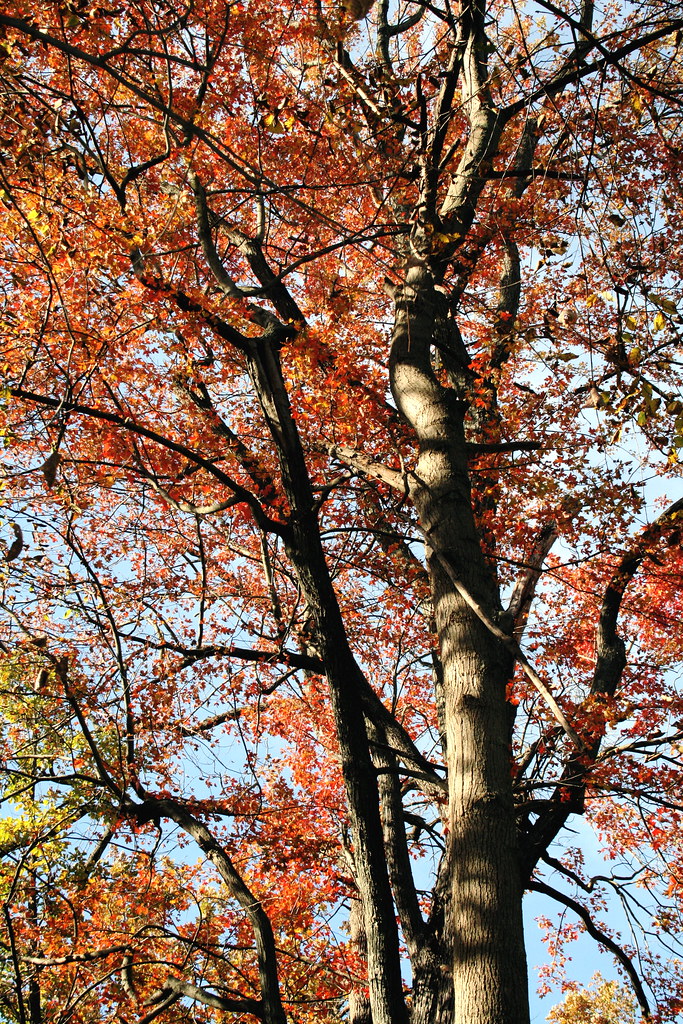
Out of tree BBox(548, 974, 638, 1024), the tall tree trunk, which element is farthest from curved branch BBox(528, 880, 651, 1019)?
tree BBox(548, 974, 638, 1024)

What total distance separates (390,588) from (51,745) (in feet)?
14.1

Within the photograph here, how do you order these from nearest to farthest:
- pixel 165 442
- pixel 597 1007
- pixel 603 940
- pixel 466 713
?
pixel 466 713 → pixel 165 442 → pixel 603 940 → pixel 597 1007

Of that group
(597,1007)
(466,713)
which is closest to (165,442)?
(466,713)

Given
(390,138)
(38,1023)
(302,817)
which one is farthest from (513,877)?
(302,817)

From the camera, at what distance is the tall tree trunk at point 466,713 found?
3.39 m

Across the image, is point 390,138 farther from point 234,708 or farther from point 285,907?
point 285,907

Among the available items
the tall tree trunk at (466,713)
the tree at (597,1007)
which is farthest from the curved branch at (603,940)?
the tree at (597,1007)

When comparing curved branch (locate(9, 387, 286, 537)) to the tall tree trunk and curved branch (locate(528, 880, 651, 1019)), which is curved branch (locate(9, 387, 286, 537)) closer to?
the tall tree trunk

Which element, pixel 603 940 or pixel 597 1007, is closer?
pixel 603 940

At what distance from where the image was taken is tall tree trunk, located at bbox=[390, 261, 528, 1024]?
339 cm

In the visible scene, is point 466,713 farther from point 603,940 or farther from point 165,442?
point 603,940

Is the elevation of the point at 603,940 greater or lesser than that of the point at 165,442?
lesser

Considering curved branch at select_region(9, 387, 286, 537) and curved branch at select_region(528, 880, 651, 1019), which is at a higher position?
curved branch at select_region(9, 387, 286, 537)

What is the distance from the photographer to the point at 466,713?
3969mm
